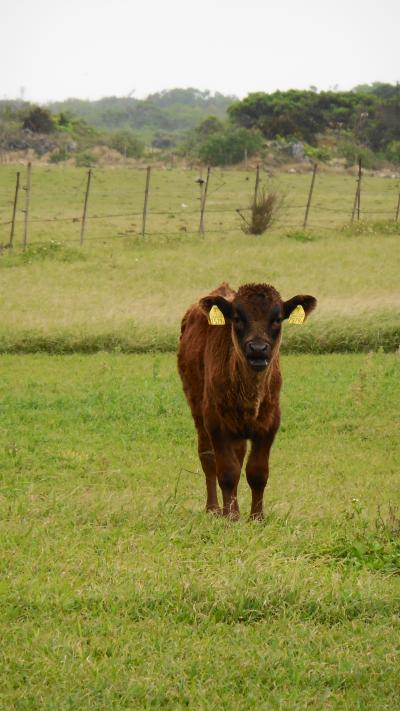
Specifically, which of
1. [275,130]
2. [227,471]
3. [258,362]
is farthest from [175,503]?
[275,130]

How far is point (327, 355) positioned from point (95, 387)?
4.74 m

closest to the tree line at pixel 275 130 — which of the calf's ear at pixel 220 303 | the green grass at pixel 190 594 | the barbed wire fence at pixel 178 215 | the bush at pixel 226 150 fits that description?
the bush at pixel 226 150

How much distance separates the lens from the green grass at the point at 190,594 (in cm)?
427

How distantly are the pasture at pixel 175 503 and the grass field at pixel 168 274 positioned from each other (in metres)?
0.07

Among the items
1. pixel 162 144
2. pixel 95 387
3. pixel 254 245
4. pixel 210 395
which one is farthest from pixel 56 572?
pixel 162 144

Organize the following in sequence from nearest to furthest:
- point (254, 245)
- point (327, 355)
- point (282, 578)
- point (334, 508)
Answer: point (282, 578) → point (334, 508) → point (327, 355) → point (254, 245)

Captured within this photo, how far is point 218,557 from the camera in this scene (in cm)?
577

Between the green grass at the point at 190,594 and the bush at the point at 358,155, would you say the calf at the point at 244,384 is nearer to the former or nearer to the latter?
the green grass at the point at 190,594

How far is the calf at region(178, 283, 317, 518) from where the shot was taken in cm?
785

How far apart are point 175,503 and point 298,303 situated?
6.49 feet

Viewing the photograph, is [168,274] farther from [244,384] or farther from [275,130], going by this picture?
[275,130]

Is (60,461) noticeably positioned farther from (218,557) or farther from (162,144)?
(162,144)

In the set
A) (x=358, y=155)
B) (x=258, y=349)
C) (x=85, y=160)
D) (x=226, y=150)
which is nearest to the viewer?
(x=258, y=349)

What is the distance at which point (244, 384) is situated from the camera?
8.01 m
